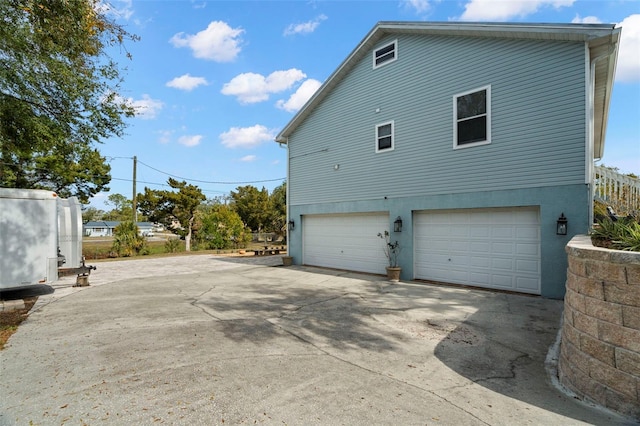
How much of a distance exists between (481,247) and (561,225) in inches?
72.1

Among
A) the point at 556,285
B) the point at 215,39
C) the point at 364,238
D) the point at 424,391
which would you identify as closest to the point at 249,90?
the point at 215,39

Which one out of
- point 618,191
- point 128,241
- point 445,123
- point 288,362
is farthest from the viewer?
point 128,241

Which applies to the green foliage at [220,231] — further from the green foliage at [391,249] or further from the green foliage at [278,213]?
the green foliage at [391,249]

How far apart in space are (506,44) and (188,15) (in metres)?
8.84

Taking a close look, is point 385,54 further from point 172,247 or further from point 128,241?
point 172,247

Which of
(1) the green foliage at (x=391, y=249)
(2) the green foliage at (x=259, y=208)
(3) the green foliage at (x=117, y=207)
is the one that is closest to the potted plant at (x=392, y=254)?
(1) the green foliage at (x=391, y=249)

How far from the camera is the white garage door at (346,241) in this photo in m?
10.5

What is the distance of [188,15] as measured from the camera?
9336mm

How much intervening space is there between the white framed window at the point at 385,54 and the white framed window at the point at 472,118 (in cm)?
274

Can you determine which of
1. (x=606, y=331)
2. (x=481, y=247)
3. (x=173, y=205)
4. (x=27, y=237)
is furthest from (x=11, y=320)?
(x=173, y=205)

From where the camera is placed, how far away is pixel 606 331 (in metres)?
2.79

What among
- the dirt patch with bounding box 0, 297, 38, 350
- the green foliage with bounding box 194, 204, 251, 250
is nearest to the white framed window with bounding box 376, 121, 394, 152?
the dirt patch with bounding box 0, 297, 38, 350

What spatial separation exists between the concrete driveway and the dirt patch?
0.14m

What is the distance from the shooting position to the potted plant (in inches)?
366
